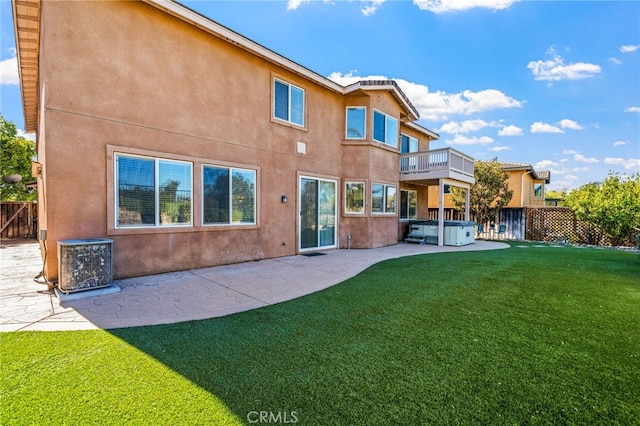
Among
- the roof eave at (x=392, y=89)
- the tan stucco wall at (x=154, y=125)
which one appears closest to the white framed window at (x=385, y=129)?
the roof eave at (x=392, y=89)

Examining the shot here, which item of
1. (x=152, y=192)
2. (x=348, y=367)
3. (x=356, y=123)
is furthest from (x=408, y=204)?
(x=348, y=367)

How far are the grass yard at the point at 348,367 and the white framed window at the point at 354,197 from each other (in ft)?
23.2

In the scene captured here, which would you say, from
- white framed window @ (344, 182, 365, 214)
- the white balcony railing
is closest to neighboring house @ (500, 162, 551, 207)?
the white balcony railing

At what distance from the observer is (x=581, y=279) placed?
6.73 meters

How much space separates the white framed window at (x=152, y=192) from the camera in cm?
630

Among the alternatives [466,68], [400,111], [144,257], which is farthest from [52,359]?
[466,68]

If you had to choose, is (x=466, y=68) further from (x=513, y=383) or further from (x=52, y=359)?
(x=52, y=359)

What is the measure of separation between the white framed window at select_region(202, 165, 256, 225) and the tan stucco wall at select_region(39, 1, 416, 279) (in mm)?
232

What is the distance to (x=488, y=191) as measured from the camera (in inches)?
709

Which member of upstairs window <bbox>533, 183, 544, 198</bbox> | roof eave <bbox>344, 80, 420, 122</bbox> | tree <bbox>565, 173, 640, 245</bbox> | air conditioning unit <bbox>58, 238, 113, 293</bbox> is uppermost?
roof eave <bbox>344, 80, 420, 122</bbox>

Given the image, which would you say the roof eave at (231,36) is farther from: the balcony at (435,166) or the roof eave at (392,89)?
the balcony at (435,166)

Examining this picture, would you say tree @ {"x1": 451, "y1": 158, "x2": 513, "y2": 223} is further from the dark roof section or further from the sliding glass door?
the sliding glass door

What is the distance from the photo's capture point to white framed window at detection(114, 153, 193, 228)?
20.7ft

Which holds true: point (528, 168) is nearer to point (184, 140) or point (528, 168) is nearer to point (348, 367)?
point (184, 140)
